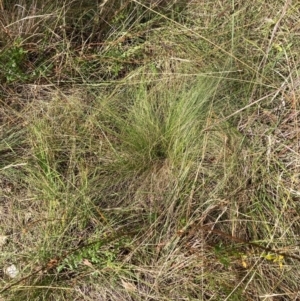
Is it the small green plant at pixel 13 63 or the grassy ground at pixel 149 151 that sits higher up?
the small green plant at pixel 13 63

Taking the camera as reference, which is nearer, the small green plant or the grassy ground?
the grassy ground

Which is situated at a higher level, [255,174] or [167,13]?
[167,13]

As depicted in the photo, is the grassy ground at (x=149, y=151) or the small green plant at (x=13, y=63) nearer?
the grassy ground at (x=149, y=151)

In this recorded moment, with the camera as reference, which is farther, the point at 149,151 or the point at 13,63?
the point at 13,63

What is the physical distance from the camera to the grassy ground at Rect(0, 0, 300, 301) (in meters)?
1.73

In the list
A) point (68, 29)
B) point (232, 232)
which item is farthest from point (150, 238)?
point (68, 29)

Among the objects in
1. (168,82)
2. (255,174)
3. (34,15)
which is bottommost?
(255,174)

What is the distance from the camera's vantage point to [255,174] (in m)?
1.81

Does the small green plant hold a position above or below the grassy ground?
above

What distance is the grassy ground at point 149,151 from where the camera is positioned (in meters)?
1.73

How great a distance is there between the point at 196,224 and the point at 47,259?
0.52 m

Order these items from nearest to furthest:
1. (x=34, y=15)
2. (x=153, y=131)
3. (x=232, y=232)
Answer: (x=232, y=232), (x=153, y=131), (x=34, y=15)

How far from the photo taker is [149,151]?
1880 millimetres

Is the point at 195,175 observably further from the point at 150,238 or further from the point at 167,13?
the point at 167,13
